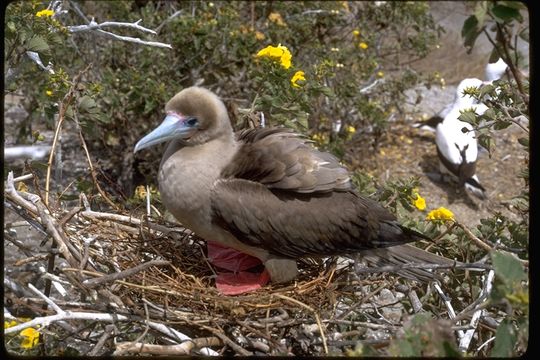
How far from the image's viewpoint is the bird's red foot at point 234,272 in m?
3.08

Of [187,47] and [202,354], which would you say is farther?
[187,47]

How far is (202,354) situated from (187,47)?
3.51 m

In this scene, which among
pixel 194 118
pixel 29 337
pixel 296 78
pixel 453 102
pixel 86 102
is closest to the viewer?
pixel 29 337

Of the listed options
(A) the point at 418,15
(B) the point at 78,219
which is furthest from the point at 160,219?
(A) the point at 418,15


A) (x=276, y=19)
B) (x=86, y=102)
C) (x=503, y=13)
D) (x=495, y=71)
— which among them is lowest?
(x=495, y=71)

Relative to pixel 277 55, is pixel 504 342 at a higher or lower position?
lower

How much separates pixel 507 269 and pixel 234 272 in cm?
143

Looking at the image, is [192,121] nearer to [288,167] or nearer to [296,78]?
[288,167]

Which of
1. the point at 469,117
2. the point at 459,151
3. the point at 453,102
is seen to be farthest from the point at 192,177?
the point at 453,102

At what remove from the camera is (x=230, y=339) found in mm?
2664

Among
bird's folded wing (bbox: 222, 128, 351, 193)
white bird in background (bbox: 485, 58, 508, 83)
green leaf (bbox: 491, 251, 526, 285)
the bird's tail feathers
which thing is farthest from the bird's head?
white bird in background (bbox: 485, 58, 508, 83)

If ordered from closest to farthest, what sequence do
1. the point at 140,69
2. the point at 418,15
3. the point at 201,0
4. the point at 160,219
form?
the point at 160,219
the point at 140,69
the point at 201,0
the point at 418,15

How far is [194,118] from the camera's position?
3.13 metres

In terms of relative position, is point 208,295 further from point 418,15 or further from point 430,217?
point 418,15
